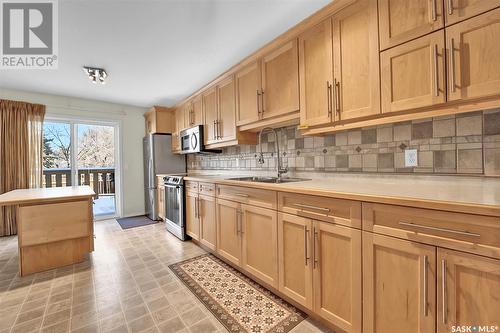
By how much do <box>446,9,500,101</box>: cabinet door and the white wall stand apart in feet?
16.3

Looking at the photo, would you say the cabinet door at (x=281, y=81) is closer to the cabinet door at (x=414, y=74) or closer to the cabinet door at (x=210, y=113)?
the cabinet door at (x=414, y=74)

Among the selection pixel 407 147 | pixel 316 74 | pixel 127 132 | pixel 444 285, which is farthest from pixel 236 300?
pixel 127 132

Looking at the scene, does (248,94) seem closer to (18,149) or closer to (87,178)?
(18,149)

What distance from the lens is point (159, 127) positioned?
422cm

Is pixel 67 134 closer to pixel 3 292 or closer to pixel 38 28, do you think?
pixel 38 28

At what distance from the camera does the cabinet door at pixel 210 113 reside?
2.95 metres

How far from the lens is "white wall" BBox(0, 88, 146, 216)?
3982mm

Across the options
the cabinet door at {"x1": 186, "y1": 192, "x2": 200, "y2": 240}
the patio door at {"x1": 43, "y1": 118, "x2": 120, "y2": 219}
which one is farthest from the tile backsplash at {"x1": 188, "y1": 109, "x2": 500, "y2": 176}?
the patio door at {"x1": 43, "y1": 118, "x2": 120, "y2": 219}

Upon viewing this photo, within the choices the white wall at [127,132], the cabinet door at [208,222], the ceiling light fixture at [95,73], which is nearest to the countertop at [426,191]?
the cabinet door at [208,222]

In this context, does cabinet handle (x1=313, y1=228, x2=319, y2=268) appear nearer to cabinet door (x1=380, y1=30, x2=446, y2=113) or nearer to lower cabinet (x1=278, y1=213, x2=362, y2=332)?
lower cabinet (x1=278, y1=213, x2=362, y2=332)

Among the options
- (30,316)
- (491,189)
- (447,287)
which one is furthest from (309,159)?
(30,316)

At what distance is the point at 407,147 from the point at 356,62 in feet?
2.30

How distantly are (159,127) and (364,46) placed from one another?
3782mm

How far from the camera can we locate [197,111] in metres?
3.42
